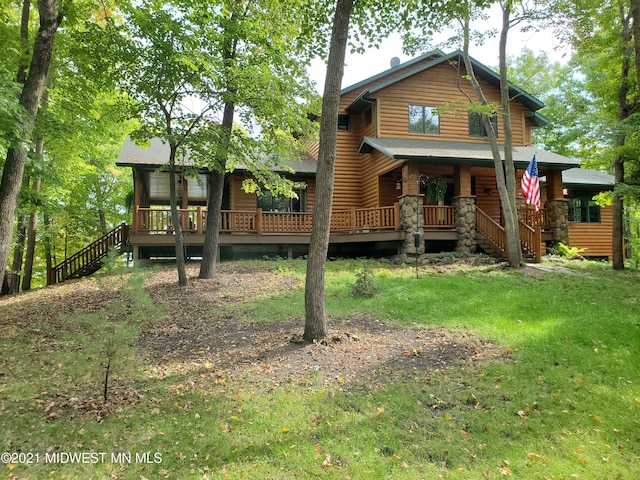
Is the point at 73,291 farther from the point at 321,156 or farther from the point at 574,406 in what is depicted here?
the point at 574,406

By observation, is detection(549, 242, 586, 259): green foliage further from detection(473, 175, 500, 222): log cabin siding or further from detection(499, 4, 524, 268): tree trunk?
detection(499, 4, 524, 268): tree trunk

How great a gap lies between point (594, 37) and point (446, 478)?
596 inches

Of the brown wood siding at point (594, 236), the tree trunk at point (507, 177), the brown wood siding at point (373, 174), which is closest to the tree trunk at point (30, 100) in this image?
the tree trunk at point (507, 177)

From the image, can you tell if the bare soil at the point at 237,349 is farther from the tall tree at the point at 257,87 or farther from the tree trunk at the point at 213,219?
the tall tree at the point at 257,87

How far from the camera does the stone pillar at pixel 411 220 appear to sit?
14.0 metres

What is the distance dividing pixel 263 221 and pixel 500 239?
341 inches

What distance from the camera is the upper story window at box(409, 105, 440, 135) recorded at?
17406 millimetres

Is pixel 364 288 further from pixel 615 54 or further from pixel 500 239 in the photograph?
pixel 615 54

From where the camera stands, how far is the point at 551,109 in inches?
1080

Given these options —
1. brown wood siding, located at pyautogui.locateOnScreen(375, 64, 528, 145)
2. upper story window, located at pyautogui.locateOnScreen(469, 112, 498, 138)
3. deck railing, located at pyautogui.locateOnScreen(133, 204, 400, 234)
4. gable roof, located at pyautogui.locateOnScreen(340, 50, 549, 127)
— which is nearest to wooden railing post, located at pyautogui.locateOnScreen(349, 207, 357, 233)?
deck railing, located at pyautogui.locateOnScreen(133, 204, 400, 234)

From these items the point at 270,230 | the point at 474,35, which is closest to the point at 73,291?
the point at 270,230

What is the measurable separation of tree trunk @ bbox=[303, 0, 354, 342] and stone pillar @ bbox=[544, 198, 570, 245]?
12856mm

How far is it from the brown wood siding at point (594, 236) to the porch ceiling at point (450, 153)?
4.67 m

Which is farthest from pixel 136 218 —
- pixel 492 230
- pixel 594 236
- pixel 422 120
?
pixel 594 236
